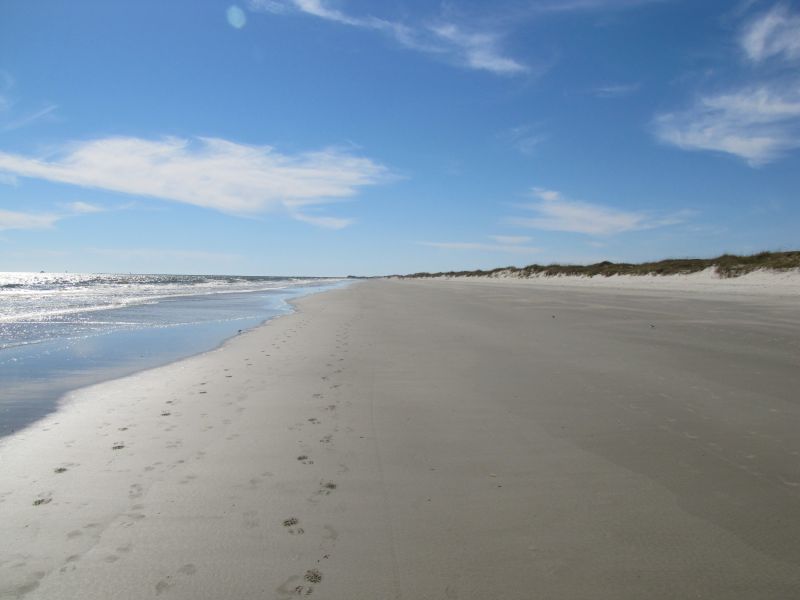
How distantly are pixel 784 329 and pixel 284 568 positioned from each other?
13222 millimetres

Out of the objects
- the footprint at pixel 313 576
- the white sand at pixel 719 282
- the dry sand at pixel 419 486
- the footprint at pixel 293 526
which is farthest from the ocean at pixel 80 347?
the white sand at pixel 719 282

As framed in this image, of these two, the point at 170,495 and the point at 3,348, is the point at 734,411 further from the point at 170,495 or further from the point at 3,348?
the point at 3,348

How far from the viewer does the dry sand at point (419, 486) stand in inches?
106

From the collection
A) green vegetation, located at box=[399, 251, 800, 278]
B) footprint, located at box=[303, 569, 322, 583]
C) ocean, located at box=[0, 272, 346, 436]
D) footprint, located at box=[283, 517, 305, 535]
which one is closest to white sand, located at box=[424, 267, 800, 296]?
green vegetation, located at box=[399, 251, 800, 278]

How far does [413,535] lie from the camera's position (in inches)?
122

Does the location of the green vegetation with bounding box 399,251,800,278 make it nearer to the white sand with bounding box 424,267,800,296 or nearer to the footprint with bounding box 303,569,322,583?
the white sand with bounding box 424,267,800,296

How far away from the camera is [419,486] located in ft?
12.5

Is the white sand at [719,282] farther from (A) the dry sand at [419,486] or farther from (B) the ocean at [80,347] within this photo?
(B) the ocean at [80,347]

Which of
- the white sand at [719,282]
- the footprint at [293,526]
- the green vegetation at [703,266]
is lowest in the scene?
the footprint at [293,526]

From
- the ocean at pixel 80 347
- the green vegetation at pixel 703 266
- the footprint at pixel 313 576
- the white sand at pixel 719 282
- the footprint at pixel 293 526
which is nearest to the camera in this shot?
the footprint at pixel 313 576

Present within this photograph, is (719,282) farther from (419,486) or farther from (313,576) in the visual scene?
(313,576)

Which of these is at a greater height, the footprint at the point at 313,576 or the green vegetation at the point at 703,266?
the green vegetation at the point at 703,266

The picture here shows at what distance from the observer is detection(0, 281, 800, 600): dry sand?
2705mm

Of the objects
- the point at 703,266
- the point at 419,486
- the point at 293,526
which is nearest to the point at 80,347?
the point at 293,526
